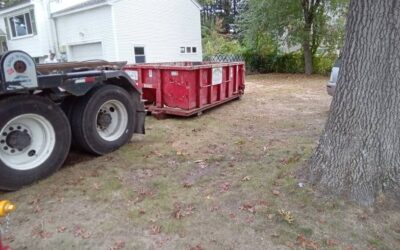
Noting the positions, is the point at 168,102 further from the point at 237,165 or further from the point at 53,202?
the point at 53,202

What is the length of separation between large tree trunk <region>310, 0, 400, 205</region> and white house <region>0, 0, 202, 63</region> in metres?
13.3

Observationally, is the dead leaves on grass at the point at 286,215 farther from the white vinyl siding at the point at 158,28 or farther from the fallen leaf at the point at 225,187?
the white vinyl siding at the point at 158,28

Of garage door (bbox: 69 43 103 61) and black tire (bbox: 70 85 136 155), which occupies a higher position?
garage door (bbox: 69 43 103 61)

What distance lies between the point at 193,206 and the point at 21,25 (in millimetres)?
20648

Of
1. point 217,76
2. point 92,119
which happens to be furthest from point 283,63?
point 92,119

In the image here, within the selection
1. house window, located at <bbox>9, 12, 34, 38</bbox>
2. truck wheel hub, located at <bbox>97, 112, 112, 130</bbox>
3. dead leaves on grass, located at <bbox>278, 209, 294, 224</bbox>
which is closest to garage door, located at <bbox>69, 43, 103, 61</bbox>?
house window, located at <bbox>9, 12, 34, 38</bbox>

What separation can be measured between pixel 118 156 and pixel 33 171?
1175 millimetres

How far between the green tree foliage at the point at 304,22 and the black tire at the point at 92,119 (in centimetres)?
1365

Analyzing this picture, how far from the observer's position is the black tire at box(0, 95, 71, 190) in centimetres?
349

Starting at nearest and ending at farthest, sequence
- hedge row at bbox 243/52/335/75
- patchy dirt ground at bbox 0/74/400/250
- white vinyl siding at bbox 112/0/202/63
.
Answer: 1. patchy dirt ground at bbox 0/74/400/250
2. white vinyl siding at bbox 112/0/202/63
3. hedge row at bbox 243/52/335/75

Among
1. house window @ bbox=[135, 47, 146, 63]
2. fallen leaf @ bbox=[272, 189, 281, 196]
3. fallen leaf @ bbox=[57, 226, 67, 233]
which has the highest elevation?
house window @ bbox=[135, 47, 146, 63]

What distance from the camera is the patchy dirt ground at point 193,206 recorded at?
270 cm

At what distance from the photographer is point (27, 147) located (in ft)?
12.5

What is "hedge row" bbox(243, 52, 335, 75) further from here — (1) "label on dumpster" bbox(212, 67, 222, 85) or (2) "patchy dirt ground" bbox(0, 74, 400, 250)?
(2) "patchy dirt ground" bbox(0, 74, 400, 250)
